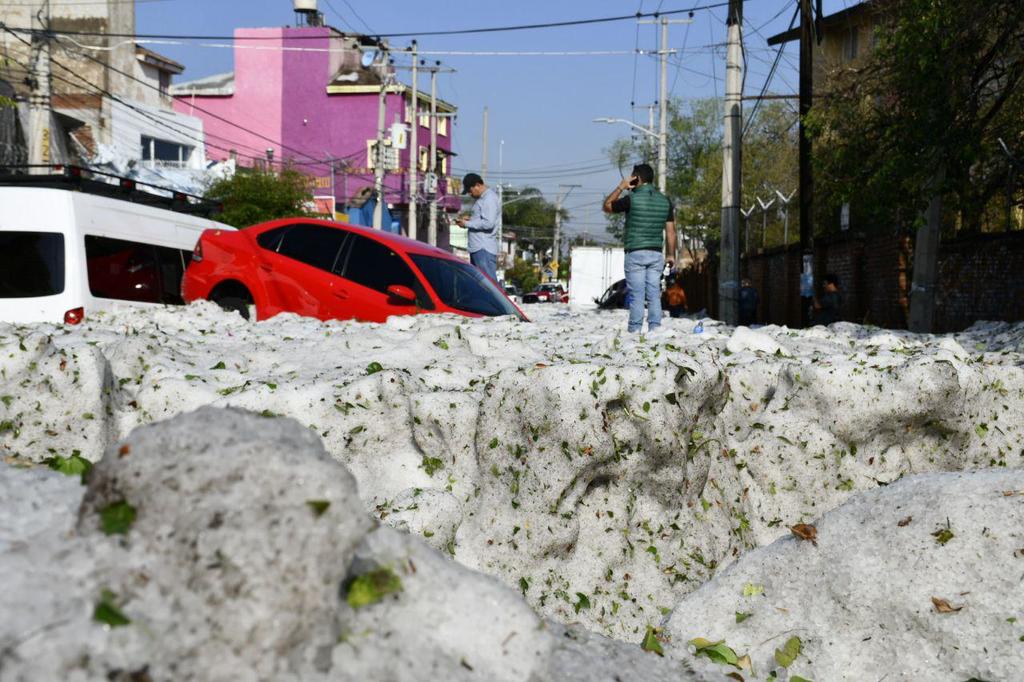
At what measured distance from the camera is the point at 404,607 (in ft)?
7.48

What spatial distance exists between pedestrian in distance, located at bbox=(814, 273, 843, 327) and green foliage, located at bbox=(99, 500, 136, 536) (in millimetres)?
17863

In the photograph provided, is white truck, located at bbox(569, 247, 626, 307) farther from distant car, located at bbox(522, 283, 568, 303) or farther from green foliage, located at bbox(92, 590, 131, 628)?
green foliage, located at bbox(92, 590, 131, 628)

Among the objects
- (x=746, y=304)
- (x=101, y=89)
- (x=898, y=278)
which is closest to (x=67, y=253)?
(x=898, y=278)

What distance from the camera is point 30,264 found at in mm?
9727

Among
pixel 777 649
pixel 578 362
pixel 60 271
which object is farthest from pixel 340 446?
pixel 60 271

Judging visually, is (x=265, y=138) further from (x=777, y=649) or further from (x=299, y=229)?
(x=777, y=649)

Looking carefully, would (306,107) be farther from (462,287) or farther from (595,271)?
(462,287)

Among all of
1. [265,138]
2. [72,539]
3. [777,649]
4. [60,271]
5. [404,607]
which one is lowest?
[777,649]

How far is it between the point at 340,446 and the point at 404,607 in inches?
106

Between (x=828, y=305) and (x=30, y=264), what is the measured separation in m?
13.8

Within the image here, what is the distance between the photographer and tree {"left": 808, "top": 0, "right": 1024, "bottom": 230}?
12742mm

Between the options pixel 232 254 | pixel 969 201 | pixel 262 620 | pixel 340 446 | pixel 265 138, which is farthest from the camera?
pixel 265 138

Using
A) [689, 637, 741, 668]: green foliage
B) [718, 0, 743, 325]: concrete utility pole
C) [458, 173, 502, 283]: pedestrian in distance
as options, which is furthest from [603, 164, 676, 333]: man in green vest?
[718, 0, 743, 325]: concrete utility pole

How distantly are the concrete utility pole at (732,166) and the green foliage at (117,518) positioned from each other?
19208 mm
